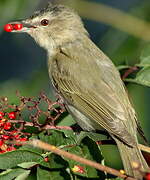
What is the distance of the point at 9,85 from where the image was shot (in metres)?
5.31

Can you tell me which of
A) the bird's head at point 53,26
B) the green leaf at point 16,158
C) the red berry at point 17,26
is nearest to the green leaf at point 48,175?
the green leaf at point 16,158

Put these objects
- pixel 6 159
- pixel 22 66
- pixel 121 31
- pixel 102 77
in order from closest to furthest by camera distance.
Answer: pixel 6 159 → pixel 102 77 → pixel 121 31 → pixel 22 66

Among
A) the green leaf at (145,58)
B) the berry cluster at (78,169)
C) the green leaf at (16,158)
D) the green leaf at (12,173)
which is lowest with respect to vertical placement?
the berry cluster at (78,169)

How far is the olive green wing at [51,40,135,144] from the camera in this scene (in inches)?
177

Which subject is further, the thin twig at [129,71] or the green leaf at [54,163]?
the thin twig at [129,71]

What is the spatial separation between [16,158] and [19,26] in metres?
2.21

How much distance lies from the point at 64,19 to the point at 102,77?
127 centimetres

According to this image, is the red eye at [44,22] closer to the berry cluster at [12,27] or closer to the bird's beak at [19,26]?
the bird's beak at [19,26]

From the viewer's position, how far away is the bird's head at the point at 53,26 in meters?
5.52

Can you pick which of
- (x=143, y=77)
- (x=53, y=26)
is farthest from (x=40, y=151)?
(x=53, y=26)

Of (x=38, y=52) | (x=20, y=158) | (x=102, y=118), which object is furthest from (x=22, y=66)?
(x=20, y=158)

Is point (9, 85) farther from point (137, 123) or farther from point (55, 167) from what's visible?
point (55, 167)

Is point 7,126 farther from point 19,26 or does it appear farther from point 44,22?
point 44,22

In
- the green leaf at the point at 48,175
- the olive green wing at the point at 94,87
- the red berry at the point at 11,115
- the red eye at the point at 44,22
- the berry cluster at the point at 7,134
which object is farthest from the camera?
the red eye at the point at 44,22
